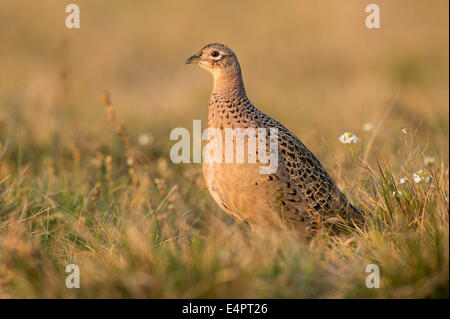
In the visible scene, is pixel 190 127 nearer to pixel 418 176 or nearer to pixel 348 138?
pixel 348 138

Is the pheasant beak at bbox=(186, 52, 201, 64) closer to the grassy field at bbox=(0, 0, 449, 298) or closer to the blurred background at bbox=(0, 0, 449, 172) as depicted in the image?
the grassy field at bbox=(0, 0, 449, 298)

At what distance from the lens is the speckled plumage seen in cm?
396

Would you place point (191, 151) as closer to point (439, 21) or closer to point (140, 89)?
point (140, 89)

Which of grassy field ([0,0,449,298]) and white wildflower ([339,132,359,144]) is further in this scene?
white wildflower ([339,132,359,144])

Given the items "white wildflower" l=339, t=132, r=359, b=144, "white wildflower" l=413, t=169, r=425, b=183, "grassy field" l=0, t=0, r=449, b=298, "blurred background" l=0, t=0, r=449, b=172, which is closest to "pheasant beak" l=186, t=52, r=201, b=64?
"grassy field" l=0, t=0, r=449, b=298

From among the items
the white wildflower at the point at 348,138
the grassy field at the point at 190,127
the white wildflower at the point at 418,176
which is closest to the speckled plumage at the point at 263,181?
the grassy field at the point at 190,127

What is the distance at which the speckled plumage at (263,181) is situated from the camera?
3.96 meters

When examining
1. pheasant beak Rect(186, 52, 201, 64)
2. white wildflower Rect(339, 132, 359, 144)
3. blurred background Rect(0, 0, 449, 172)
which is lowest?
white wildflower Rect(339, 132, 359, 144)

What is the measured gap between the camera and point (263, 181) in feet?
13.1

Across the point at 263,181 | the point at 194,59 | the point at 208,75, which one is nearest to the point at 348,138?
the point at 263,181

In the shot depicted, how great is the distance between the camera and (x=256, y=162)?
3.97 meters

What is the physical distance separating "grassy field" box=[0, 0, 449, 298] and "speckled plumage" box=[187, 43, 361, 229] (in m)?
0.16

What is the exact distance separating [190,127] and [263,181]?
3.77 metres

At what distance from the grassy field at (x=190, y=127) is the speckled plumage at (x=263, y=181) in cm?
16
